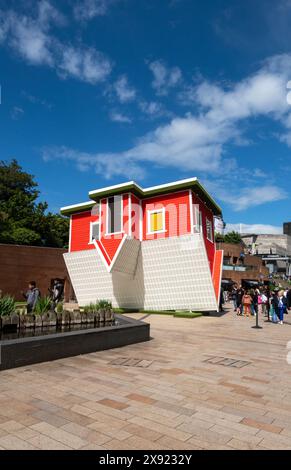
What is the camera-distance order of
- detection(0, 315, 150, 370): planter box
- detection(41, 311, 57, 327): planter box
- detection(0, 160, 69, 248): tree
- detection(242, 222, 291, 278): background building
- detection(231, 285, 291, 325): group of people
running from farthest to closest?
detection(242, 222, 291, 278): background building → detection(0, 160, 69, 248): tree → detection(231, 285, 291, 325): group of people → detection(41, 311, 57, 327): planter box → detection(0, 315, 150, 370): planter box

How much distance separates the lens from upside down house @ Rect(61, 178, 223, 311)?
19562 millimetres

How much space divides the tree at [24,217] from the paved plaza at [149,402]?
33.5m

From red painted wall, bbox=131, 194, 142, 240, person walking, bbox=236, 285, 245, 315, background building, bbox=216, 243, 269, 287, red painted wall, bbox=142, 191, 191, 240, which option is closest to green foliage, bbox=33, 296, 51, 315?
red painted wall, bbox=131, 194, 142, 240

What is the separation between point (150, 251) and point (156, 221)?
2.00 metres

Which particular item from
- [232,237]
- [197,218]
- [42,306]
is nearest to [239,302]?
[197,218]

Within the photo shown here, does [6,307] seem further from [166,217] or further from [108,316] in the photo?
[166,217]

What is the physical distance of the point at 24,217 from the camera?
44.2 metres

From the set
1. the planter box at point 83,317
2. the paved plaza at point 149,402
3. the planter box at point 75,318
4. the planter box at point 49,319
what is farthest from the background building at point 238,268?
the paved plaza at point 149,402

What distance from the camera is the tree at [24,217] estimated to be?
39531 mm

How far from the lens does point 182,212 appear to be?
20.3m

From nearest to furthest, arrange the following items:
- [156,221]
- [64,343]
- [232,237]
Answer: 1. [64,343]
2. [156,221]
3. [232,237]

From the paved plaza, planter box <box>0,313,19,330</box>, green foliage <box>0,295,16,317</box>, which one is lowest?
Result: the paved plaza

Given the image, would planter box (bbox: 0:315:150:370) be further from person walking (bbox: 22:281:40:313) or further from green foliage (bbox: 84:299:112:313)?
person walking (bbox: 22:281:40:313)

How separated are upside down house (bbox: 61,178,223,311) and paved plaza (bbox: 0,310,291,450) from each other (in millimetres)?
10481
